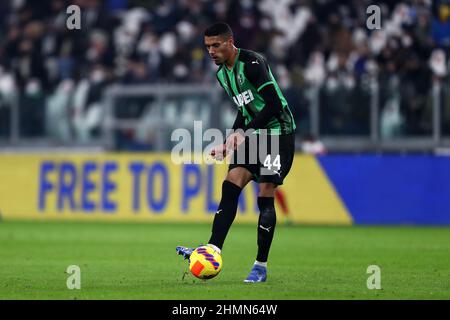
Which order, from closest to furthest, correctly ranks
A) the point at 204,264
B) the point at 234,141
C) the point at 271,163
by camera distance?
the point at 204,264 → the point at 234,141 → the point at 271,163

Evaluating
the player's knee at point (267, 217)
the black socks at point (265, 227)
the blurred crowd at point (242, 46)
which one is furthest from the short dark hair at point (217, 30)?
the blurred crowd at point (242, 46)

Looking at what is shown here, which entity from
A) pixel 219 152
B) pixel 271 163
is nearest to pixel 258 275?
pixel 271 163

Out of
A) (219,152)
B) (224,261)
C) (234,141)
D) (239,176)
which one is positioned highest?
(234,141)

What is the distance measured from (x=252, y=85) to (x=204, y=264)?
1.82 metres

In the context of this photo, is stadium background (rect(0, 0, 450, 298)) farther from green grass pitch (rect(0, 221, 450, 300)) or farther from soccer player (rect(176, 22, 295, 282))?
soccer player (rect(176, 22, 295, 282))

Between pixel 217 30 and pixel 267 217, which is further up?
pixel 217 30

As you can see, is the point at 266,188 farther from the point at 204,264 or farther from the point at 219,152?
the point at 204,264

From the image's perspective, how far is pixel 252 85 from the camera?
32.9 feet

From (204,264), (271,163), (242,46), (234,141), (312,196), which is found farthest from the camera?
(242,46)

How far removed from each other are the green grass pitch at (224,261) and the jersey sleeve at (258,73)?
6.19 feet

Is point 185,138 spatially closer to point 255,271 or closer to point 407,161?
point 407,161

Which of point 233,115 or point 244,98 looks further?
point 233,115

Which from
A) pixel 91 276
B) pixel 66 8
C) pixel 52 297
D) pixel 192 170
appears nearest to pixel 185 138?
pixel 192 170

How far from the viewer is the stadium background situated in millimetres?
20594
